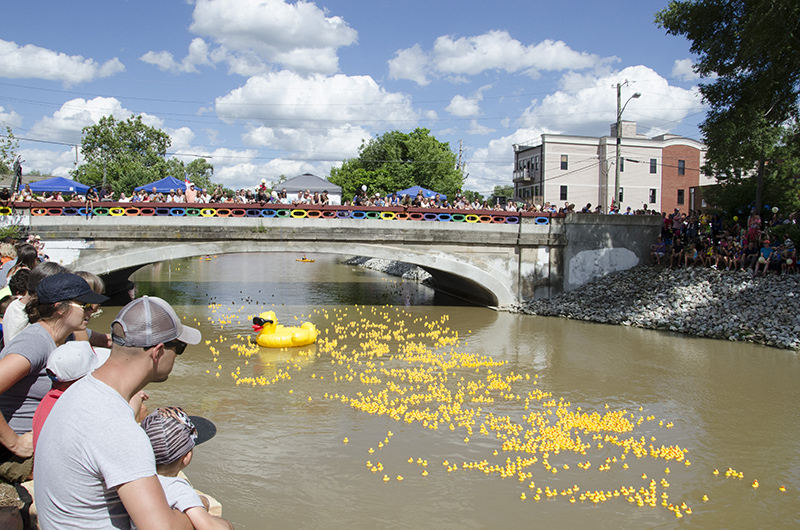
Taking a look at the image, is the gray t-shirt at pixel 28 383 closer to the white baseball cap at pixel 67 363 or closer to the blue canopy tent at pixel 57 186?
the white baseball cap at pixel 67 363

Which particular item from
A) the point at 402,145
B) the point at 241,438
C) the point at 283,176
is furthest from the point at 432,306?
the point at 283,176

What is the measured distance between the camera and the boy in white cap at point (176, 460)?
254 centimetres

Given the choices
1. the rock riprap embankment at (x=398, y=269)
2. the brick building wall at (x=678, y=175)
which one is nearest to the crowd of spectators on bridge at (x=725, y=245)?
the rock riprap embankment at (x=398, y=269)

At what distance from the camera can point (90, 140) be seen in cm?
5138

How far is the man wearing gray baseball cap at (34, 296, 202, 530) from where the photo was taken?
221cm

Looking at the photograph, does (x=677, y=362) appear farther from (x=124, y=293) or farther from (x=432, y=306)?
(x=124, y=293)

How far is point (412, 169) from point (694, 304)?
30.3 metres

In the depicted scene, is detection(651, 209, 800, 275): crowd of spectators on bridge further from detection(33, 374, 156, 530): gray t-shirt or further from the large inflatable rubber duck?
detection(33, 374, 156, 530): gray t-shirt

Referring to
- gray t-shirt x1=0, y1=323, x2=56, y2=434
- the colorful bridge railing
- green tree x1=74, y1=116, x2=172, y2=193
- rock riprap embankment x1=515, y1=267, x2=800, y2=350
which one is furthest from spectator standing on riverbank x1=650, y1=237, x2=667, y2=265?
green tree x1=74, y1=116, x2=172, y2=193

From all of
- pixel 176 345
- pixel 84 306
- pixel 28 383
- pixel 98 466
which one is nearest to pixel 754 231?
pixel 84 306

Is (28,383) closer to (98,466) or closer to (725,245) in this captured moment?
(98,466)

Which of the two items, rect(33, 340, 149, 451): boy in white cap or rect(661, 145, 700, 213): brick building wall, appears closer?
rect(33, 340, 149, 451): boy in white cap

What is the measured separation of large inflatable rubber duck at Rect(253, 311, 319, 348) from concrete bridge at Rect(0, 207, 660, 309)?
18.5 feet

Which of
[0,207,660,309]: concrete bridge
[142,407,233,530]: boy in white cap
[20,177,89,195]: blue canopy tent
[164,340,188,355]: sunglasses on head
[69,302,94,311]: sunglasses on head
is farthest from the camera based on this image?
[20,177,89,195]: blue canopy tent
